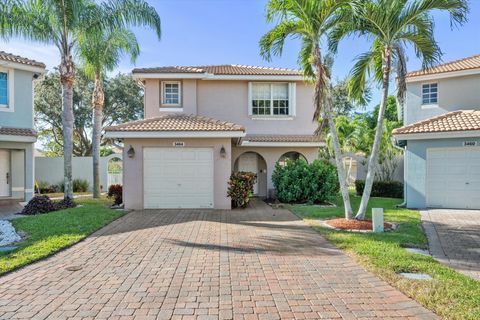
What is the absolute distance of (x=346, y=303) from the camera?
526 centimetres

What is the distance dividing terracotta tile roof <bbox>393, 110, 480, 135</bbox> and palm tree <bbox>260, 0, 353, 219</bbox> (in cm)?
657

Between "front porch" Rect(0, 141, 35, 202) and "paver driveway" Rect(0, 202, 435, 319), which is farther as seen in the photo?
"front porch" Rect(0, 141, 35, 202)

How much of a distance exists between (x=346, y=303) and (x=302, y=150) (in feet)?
50.0

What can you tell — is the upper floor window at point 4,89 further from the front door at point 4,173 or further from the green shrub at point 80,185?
the green shrub at point 80,185

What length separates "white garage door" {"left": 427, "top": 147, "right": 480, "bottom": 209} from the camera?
15555mm

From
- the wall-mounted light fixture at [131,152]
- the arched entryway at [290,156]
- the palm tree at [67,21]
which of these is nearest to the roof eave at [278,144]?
the arched entryway at [290,156]

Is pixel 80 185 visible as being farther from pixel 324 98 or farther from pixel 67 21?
pixel 324 98

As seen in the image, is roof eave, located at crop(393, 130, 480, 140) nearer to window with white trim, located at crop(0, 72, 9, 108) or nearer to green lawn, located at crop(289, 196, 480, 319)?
green lawn, located at crop(289, 196, 480, 319)

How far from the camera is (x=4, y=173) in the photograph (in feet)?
60.0

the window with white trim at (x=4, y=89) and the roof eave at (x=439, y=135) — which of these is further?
the window with white trim at (x=4, y=89)

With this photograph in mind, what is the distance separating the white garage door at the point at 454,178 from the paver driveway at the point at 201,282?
31.8 feet

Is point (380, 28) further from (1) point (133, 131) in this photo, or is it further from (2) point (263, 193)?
(2) point (263, 193)

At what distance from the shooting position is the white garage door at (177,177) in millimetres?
15250

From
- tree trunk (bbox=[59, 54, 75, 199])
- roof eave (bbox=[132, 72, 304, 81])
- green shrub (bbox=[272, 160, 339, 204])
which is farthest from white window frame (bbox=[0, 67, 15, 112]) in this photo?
green shrub (bbox=[272, 160, 339, 204])
